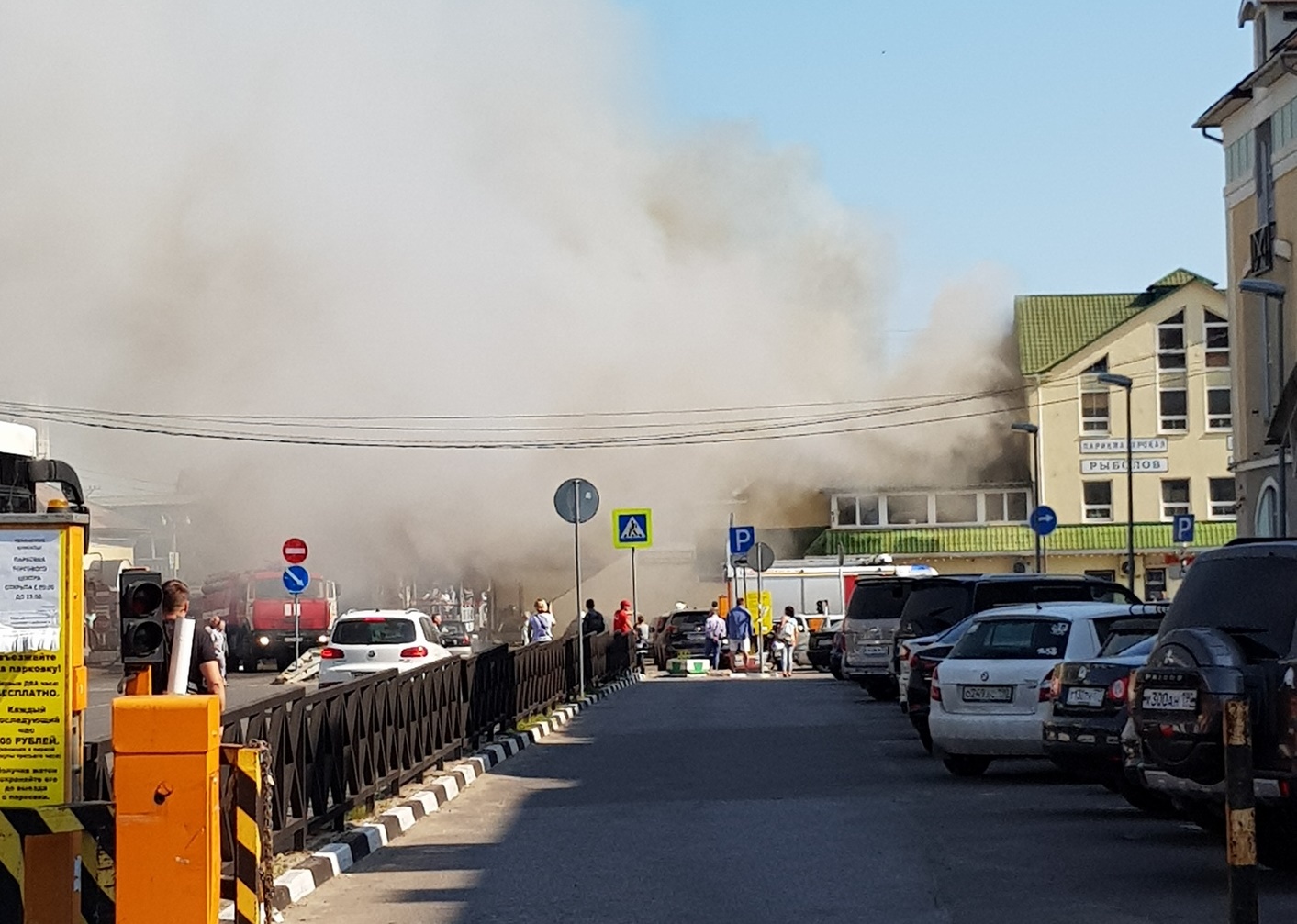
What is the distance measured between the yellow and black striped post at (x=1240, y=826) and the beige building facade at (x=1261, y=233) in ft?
85.4

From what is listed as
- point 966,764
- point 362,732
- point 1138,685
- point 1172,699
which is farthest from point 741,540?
point 1172,699

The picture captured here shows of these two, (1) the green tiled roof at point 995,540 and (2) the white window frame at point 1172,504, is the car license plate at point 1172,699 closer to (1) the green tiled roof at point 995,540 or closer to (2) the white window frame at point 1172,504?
(1) the green tiled roof at point 995,540

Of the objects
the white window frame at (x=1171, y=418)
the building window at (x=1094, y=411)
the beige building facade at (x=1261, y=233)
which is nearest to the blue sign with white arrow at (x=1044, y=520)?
the beige building facade at (x=1261, y=233)

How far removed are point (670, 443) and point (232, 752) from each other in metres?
47.9

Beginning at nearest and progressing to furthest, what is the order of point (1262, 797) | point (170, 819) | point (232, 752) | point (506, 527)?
point (170, 819), point (232, 752), point (1262, 797), point (506, 527)

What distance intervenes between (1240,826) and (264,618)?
3844cm

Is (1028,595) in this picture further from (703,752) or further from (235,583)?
(235,583)

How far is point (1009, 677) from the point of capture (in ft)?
49.7

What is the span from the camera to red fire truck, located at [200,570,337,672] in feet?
144

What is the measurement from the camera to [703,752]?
18.7 meters

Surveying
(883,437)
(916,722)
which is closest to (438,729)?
(916,722)

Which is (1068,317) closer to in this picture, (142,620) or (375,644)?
Answer: (375,644)

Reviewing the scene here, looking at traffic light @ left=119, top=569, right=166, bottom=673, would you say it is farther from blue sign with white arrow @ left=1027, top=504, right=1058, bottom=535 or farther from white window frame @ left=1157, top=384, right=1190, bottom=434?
white window frame @ left=1157, top=384, right=1190, bottom=434

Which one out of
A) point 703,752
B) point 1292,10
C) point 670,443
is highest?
point 1292,10
